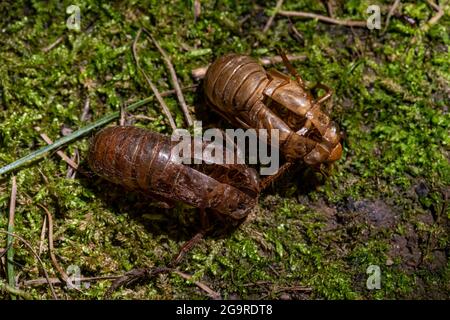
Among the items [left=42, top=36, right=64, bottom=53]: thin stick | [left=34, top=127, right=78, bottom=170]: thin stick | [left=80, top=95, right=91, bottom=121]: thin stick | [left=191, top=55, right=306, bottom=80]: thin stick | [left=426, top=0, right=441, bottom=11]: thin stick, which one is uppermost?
[left=426, top=0, right=441, bottom=11]: thin stick

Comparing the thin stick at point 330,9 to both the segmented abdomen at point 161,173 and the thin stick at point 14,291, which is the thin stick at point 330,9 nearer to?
the segmented abdomen at point 161,173

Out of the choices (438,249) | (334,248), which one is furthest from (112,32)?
(438,249)

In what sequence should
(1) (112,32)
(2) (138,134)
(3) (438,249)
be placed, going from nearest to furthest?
1. (2) (138,134)
2. (3) (438,249)
3. (1) (112,32)

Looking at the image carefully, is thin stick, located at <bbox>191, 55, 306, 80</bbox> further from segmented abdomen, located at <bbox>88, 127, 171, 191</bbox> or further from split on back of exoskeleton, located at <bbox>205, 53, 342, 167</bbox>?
segmented abdomen, located at <bbox>88, 127, 171, 191</bbox>

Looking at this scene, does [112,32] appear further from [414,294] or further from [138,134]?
[414,294]

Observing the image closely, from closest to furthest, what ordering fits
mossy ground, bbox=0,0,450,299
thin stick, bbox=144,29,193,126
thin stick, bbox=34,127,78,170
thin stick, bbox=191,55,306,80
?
mossy ground, bbox=0,0,450,299
thin stick, bbox=34,127,78,170
thin stick, bbox=144,29,193,126
thin stick, bbox=191,55,306,80

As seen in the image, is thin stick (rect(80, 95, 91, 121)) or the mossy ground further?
thin stick (rect(80, 95, 91, 121))

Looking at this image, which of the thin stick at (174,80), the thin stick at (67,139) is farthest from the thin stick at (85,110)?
the thin stick at (174,80)

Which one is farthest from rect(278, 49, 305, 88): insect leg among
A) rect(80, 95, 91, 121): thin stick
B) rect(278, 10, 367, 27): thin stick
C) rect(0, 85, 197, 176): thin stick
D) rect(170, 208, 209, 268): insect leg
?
rect(80, 95, 91, 121): thin stick
